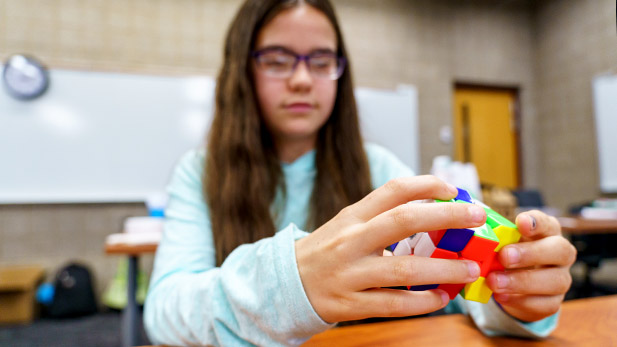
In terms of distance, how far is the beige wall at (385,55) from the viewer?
7.91 ft

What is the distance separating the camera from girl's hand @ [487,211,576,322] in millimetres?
270

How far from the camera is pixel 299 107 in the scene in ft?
1.66

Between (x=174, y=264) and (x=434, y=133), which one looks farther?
(x=434, y=133)

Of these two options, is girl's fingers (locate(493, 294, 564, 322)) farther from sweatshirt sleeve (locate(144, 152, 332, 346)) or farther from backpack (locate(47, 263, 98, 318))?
backpack (locate(47, 263, 98, 318))

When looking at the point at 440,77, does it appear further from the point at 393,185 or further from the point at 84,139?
the point at 393,185

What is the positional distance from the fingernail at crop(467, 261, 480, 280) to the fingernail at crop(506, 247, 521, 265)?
41 millimetres

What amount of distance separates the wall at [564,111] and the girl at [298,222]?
3.04 m

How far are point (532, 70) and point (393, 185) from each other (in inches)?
160

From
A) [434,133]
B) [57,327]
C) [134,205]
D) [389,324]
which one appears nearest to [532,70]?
[434,133]

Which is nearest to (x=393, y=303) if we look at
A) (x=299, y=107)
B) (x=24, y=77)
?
(x=299, y=107)

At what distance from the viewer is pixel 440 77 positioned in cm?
333

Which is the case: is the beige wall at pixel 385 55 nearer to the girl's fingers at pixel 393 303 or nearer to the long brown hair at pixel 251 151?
the long brown hair at pixel 251 151

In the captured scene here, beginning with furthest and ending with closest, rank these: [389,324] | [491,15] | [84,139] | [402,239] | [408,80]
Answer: [491,15]
[408,80]
[84,139]
[389,324]
[402,239]

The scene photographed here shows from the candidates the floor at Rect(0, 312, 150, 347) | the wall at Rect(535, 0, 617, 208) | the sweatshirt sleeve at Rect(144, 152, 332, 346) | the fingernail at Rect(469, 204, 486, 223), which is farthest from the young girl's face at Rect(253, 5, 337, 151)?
the wall at Rect(535, 0, 617, 208)
